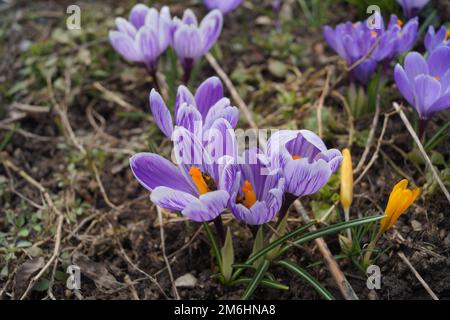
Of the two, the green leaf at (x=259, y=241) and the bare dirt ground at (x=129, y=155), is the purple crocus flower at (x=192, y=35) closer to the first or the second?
the bare dirt ground at (x=129, y=155)

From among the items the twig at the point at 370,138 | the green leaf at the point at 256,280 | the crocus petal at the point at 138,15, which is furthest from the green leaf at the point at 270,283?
the crocus petal at the point at 138,15

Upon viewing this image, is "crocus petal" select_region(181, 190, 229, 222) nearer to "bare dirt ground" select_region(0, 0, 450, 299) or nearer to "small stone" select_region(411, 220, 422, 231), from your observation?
"bare dirt ground" select_region(0, 0, 450, 299)

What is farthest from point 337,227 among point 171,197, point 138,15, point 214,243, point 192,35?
point 138,15

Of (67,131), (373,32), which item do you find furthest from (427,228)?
(67,131)

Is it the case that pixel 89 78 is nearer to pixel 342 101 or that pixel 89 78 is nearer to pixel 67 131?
pixel 67 131

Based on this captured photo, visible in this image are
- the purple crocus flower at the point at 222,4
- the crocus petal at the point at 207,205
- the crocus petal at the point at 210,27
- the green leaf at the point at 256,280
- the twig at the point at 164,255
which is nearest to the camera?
the crocus petal at the point at 207,205
